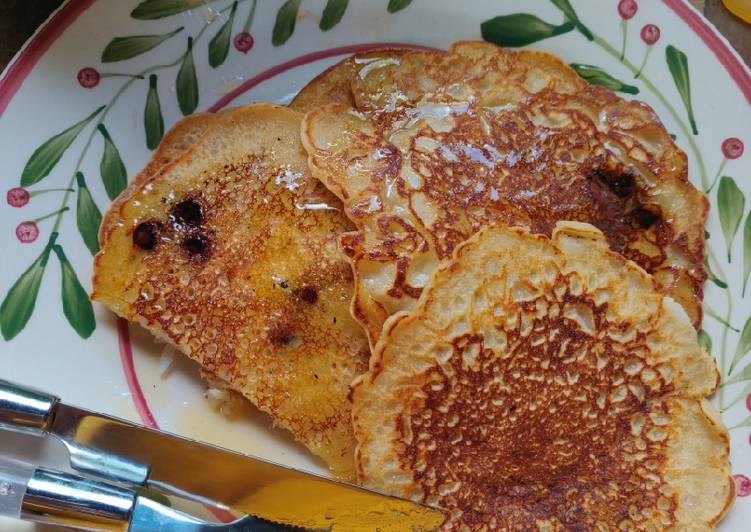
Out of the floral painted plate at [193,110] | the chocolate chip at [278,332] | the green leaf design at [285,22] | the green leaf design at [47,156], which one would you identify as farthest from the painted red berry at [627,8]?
the green leaf design at [47,156]

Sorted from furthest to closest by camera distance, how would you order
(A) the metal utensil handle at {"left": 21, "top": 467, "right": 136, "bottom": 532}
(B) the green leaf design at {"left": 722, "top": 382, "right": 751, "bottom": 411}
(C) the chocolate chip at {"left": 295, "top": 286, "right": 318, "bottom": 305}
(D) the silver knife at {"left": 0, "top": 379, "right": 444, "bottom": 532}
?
(B) the green leaf design at {"left": 722, "top": 382, "right": 751, "bottom": 411}, (C) the chocolate chip at {"left": 295, "top": 286, "right": 318, "bottom": 305}, (D) the silver knife at {"left": 0, "top": 379, "right": 444, "bottom": 532}, (A) the metal utensil handle at {"left": 21, "top": 467, "right": 136, "bottom": 532}

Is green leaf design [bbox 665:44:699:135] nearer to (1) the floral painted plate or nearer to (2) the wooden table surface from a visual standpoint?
(1) the floral painted plate

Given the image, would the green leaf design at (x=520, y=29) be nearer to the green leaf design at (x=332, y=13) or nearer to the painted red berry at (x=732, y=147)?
the green leaf design at (x=332, y=13)

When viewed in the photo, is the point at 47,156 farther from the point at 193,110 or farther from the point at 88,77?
the point at 193,110

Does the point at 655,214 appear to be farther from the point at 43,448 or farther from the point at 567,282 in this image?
the point at 43,448

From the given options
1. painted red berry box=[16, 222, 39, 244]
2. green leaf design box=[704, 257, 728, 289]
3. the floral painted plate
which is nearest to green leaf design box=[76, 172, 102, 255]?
the floral painted plate

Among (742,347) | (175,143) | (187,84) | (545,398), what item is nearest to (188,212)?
(175,143)
